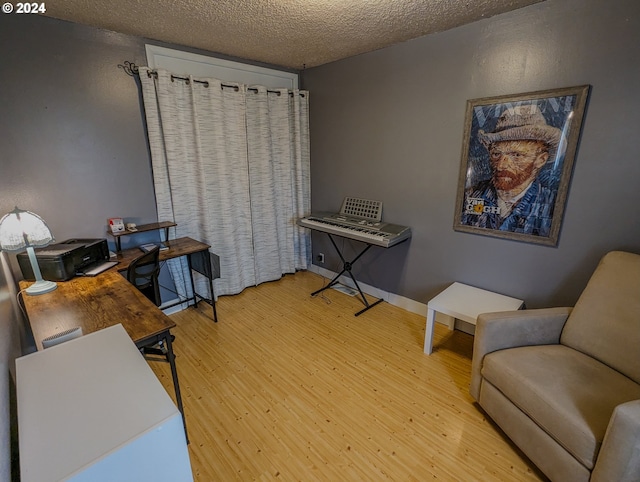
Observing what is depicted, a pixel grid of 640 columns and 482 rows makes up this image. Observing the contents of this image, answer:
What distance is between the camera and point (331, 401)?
1.95 metres

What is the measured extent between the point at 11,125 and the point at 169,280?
5.35 ft

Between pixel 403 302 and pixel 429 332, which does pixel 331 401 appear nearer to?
pixel 429 332

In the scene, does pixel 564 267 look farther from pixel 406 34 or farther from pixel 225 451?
pixel 225 451

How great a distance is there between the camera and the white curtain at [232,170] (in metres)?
2.71

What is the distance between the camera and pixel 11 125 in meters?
2.04

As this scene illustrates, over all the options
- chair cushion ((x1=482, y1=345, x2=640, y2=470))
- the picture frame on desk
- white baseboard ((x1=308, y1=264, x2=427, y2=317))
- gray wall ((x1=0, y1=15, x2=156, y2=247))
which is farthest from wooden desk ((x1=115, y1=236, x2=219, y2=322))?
chair cushion ((x1=482, y1=345, x2=640, y2=470))

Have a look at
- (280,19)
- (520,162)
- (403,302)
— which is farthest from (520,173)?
(280,19)

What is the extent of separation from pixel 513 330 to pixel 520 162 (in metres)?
1.18

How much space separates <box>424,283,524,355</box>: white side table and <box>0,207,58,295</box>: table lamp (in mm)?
2551

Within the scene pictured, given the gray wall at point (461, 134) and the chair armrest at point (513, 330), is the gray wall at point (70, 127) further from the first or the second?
the chair armrest at point (513, 330)

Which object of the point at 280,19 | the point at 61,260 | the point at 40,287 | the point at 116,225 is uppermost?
the point at 280,19

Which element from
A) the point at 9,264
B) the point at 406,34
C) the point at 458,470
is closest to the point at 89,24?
the point at 9,264

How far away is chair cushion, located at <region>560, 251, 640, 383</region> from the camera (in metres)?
1.55

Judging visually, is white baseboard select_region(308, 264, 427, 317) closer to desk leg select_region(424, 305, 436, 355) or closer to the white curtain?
desk leg select_region(424, 305, 436, 355)
